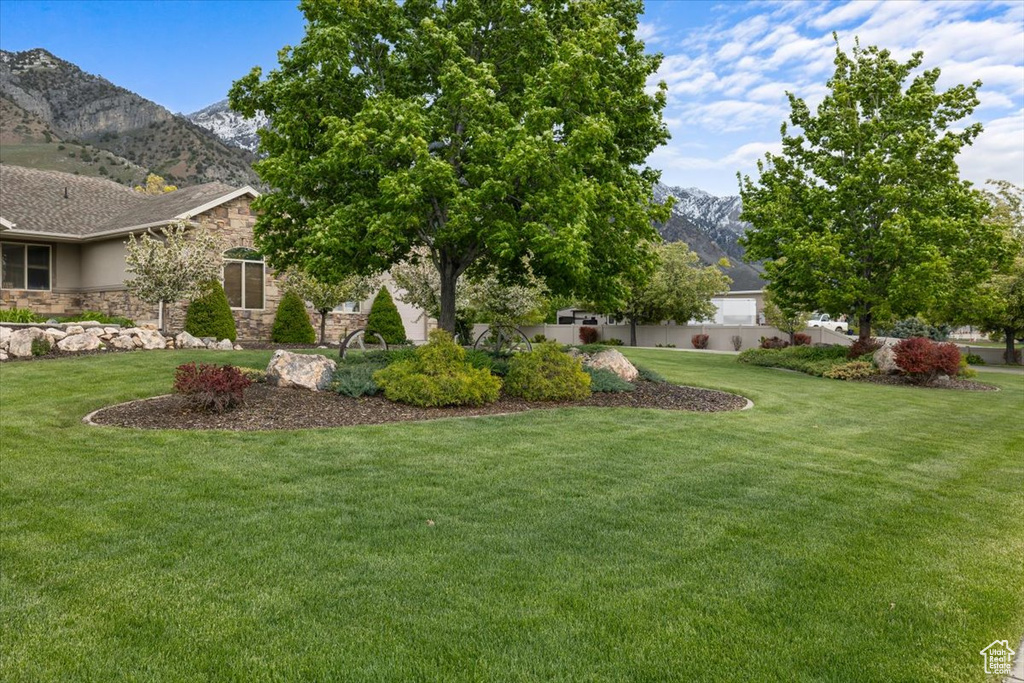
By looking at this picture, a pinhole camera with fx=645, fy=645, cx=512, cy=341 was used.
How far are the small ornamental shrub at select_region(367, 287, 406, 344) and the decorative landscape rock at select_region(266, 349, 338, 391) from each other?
1178 centimetres

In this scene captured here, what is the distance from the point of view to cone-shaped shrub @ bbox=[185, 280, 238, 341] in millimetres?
19297

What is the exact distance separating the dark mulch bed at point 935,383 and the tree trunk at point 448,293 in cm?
1130

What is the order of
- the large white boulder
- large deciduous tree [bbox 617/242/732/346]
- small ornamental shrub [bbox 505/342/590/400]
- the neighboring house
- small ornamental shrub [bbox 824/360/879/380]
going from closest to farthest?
small ornamental shrub [bbox 505/342/590/400] → the large white boulder → small ornamental shrub [bbox 824/360/879/380] → the neighboring house → large deciduous tree [bbox 617/242/732/346]

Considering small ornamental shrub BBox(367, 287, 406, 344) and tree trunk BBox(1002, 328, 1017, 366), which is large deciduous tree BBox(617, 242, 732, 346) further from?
small ornamental shrub BBox(367, 287, 406, 344)

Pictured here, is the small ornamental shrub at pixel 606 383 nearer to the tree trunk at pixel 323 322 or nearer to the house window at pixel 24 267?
the tree trunk at pixel 323 322

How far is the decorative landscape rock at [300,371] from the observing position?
35.4 ft

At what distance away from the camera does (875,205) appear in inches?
719

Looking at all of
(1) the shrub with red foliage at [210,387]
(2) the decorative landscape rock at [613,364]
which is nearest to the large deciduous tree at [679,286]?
(2) the decorative landscape rock at [613,364]

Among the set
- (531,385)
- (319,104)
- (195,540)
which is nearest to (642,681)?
(195,540)

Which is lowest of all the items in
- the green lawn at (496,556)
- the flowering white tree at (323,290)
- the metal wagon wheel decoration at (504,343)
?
the green lawn at (496,556)

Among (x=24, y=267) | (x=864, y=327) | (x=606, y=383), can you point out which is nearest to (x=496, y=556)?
(x=606, y=383)

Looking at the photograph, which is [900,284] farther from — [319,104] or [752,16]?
[319,104]

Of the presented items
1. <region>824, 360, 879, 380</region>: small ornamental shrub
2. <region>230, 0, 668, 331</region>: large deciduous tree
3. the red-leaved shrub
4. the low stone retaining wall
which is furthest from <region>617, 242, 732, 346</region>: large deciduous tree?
the low stone retaining wall

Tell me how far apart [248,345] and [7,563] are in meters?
17.3
